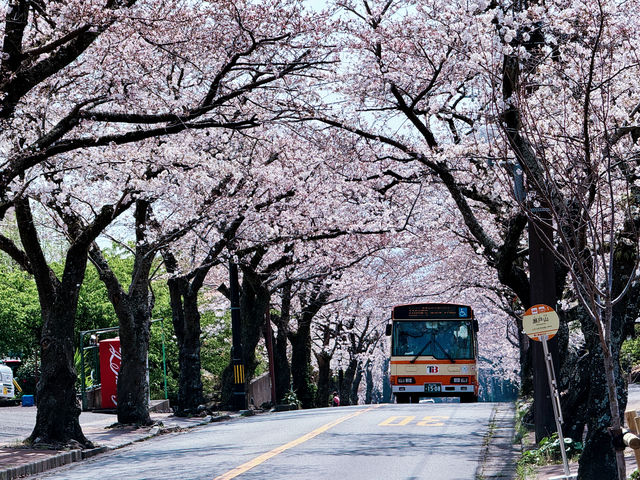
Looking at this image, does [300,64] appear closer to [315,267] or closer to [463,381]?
[463,381]

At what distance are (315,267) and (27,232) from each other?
18422 mm

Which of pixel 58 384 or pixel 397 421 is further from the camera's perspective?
pixel 397 421

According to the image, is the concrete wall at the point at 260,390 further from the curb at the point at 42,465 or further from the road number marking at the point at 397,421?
the curb at the point at 42,465

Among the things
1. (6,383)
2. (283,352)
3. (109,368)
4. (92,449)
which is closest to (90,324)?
(6,383)

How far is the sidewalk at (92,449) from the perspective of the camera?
13.5 meters

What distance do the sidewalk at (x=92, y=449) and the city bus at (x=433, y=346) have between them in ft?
19.7

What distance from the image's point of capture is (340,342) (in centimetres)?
4625

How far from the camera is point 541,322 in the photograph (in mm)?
10711

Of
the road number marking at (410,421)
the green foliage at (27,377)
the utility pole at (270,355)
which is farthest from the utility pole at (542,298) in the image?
the green foliage at (27,377)

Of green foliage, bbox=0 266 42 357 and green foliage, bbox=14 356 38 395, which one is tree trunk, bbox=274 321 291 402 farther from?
green foliage, bbox=14 356 38 395

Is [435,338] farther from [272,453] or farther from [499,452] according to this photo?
[272,453]

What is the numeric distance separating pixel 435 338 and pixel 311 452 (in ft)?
46.5

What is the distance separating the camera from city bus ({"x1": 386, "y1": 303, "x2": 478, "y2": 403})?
27.1 meters

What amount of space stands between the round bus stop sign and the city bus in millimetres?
16169
